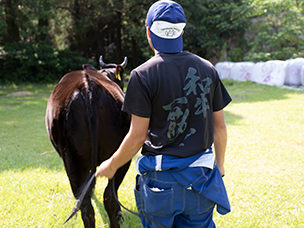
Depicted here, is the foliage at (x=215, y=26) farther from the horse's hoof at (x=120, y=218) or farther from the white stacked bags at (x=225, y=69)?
the horse's hoof at (x=120, y=218)

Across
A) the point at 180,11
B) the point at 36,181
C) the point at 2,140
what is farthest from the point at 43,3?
the point at 180,11

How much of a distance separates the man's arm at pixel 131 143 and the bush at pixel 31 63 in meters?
15.8

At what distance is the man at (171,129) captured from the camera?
1583 mm

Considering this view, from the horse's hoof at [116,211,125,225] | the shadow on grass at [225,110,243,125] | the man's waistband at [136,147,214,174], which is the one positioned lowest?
the shadow on grass at [225,110,243,125]

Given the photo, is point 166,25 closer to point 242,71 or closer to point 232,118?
point 232,118

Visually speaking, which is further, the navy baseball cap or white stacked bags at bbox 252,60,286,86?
white stacked bags at bbox 252,60,286,86

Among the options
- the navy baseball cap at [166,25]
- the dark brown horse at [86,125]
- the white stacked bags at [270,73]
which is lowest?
the white stacked bags at [270,73]

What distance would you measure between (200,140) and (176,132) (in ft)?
0.50

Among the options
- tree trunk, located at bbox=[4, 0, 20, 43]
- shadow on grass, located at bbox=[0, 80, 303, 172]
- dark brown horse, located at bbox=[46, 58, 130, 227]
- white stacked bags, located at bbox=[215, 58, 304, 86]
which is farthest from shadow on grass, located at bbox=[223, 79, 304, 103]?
tree trunk, located at bbox=[4, 0, 20, 43]

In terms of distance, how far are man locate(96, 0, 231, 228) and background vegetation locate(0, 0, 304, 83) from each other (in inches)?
539

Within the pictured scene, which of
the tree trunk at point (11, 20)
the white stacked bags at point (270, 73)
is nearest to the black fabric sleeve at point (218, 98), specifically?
the white stacked bags at point (270, 73)

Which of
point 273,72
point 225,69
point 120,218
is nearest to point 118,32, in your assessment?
point 225,69

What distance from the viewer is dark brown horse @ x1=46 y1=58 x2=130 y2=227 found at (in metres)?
2.37

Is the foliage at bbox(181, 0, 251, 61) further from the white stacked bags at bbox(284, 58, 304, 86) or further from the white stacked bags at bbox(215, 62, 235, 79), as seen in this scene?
the white stacked bags at bbox(284, 58, 304, 86)
